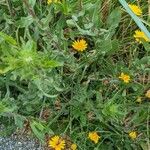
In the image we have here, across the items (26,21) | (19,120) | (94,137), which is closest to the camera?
(26,21)

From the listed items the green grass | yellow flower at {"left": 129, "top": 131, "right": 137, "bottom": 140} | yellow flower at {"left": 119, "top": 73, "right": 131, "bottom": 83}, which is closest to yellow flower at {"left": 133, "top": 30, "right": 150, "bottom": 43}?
the green grass

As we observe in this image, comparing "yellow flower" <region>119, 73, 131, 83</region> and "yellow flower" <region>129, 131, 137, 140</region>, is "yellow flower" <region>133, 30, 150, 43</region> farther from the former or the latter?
"yellow flower" <region>129, 131, 137, 140</region>

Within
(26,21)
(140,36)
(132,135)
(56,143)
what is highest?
(26,21)

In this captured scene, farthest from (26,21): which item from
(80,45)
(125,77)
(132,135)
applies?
(132,135)

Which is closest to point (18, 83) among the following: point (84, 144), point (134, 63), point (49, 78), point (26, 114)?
point (26, 114)

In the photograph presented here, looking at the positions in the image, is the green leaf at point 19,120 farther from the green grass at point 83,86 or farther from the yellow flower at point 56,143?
the yellow flower at point 56,143

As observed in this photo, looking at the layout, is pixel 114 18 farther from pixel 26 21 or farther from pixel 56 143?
pixel 56 143

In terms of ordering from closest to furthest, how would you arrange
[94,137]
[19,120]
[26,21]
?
1. [26,21]
2. [19,120]
3. [94,137]
